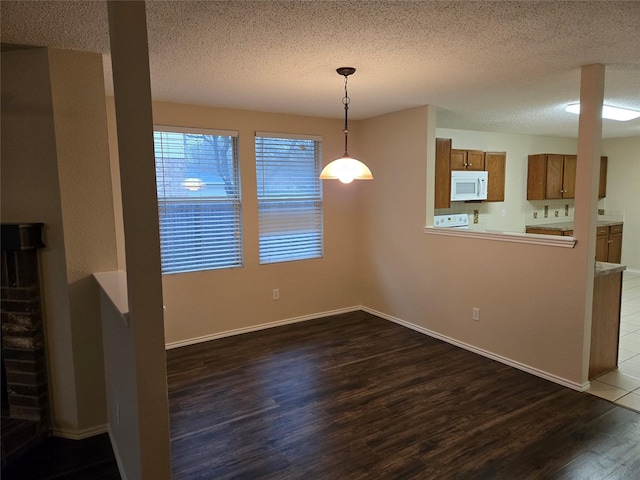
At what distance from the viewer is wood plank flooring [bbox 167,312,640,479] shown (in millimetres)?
2391

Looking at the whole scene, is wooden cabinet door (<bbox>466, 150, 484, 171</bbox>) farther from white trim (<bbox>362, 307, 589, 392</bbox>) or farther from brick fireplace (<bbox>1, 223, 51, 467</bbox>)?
brick fireplace (<bbox>1, 223, 51, 467</bbox>)

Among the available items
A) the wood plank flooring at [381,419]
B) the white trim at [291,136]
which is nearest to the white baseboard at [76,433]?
the wood plank flooring at [381,419]

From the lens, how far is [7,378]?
106 inches

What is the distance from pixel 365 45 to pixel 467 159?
3.72m

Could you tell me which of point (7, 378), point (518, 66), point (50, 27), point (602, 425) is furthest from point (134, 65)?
point (602, 425)

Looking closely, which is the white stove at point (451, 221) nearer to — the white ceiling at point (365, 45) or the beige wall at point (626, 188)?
the white ceiling at point (365, 45)

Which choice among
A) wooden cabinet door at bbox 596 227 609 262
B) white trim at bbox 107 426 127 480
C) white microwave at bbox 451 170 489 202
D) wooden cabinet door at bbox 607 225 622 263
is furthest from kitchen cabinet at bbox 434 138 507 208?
white trim at bbox 107 426 127 480

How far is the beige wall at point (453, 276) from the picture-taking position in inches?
132

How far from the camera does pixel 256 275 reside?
472cm

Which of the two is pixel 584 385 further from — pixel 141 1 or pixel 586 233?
pixel 141 1

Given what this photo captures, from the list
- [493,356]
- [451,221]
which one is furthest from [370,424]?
[451,221]

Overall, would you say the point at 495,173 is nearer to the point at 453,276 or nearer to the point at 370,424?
the point at 453,276

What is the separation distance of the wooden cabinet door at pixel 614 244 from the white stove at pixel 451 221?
3.06 metres

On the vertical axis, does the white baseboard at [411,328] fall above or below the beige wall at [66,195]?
below
